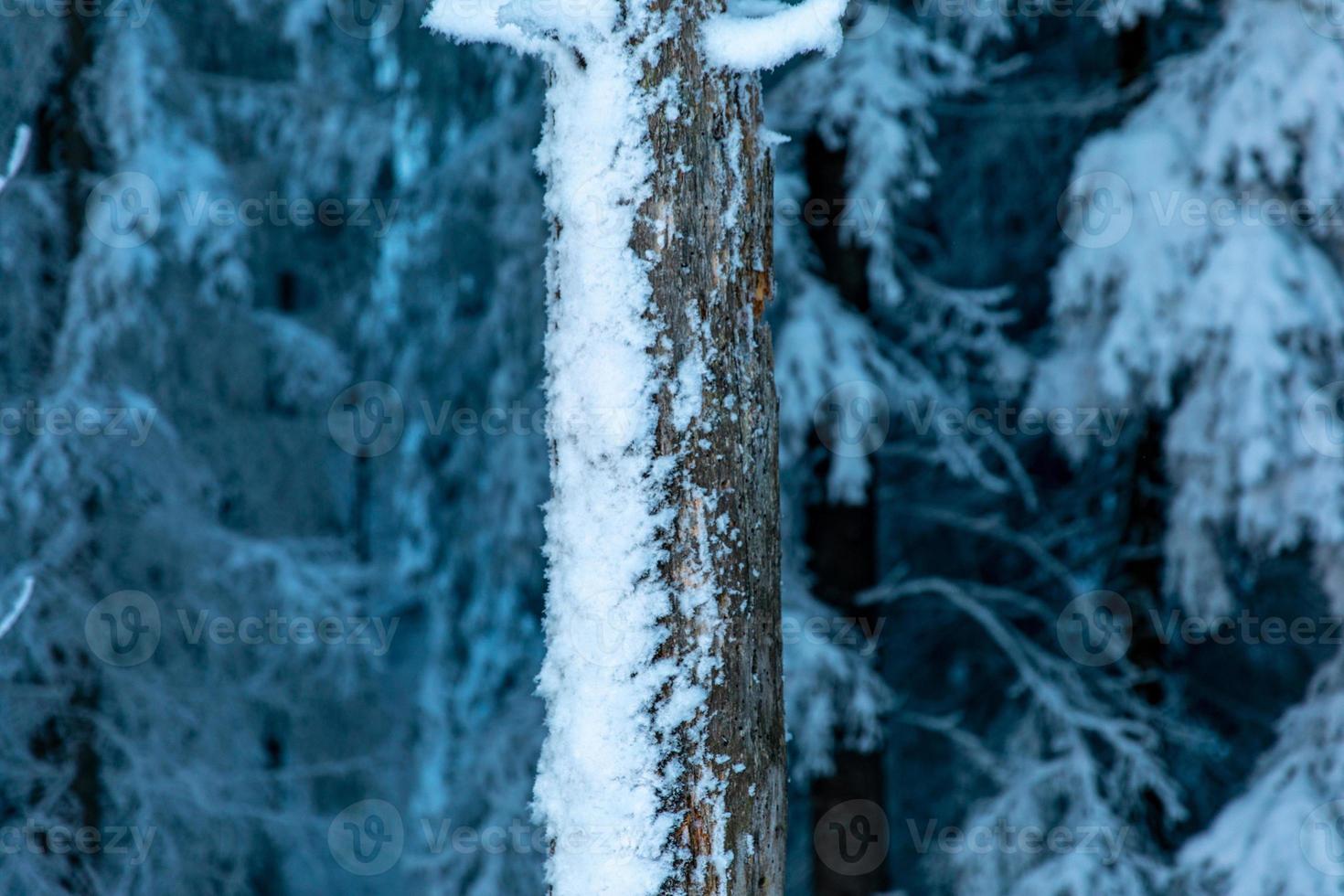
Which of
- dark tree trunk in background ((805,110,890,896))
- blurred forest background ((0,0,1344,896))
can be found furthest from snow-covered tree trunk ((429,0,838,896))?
dark tree trunk in background ((805,110,890,896))

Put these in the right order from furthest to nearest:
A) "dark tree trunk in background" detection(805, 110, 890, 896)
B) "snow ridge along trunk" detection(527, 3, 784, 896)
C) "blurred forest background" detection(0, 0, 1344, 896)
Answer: "dark tree trunk in background" detection(805, 110, 890, 896)
"blurred forest background" detection(0, 0, 1344, 896)
"snow ridge along trunk" detection(527, 3, 784, 896)

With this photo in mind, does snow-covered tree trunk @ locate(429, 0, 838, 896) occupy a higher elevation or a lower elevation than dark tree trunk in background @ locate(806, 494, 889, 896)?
higher

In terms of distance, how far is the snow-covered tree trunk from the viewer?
2.19m

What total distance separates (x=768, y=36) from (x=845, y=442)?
14.1 ft

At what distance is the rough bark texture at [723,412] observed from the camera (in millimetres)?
2197

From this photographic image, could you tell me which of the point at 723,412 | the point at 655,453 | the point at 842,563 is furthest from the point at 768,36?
the point at 842,563

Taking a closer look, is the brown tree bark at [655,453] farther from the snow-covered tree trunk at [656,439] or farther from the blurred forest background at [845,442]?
the blurred forest background at [845,442]

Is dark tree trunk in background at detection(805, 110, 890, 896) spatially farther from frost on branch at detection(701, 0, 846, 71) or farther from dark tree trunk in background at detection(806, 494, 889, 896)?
frost on branch at detection(701, 0, 846, 71)

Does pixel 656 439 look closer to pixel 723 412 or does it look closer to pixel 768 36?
pixel 723 412

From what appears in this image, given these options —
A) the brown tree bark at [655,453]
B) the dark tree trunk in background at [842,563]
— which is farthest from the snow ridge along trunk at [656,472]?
the dark tree trunk in background at [842,563]

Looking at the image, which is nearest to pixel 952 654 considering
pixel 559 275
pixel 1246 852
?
pixel 1246 852

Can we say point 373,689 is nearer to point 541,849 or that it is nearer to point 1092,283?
point 541,849

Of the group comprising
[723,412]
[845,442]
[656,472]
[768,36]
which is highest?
[768,36]

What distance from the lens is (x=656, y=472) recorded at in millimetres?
2195
